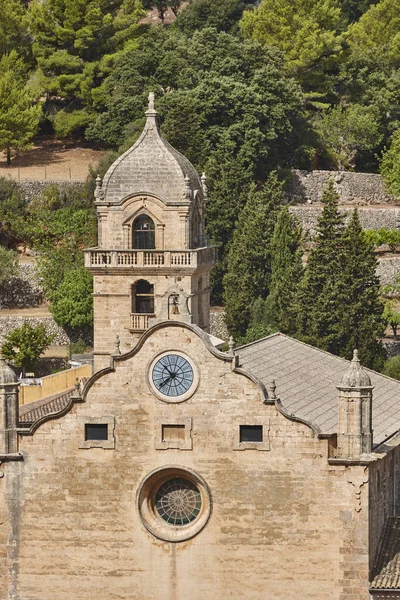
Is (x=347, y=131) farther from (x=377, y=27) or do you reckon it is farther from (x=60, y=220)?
(x=60, y=220)

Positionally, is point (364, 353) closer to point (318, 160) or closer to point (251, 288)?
point (251, 288)

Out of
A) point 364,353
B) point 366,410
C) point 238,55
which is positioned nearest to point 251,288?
point 364,353

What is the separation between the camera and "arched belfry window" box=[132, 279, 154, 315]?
86000 millimetres

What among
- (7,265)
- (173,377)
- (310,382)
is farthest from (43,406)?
(7,265)

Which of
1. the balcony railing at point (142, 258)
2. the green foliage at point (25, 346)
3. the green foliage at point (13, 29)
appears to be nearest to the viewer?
the balcony railing at point (142, 258)

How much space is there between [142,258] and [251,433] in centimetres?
2079

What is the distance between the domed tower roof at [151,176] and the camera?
85.4m

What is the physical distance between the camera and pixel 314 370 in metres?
79.9

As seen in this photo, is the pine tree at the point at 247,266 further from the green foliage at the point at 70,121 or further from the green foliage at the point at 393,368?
the green foliage at the point at 70,121

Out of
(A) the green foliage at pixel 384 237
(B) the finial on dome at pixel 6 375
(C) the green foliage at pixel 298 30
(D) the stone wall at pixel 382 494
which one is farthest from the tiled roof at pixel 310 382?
(C) the green foliage at pixel 298 30

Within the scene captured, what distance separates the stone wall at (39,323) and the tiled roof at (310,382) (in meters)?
42.1

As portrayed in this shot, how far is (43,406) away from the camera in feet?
308

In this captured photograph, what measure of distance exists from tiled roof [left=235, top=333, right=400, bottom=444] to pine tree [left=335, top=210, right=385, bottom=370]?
27.5 metres

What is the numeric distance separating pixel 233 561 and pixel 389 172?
9287cm
